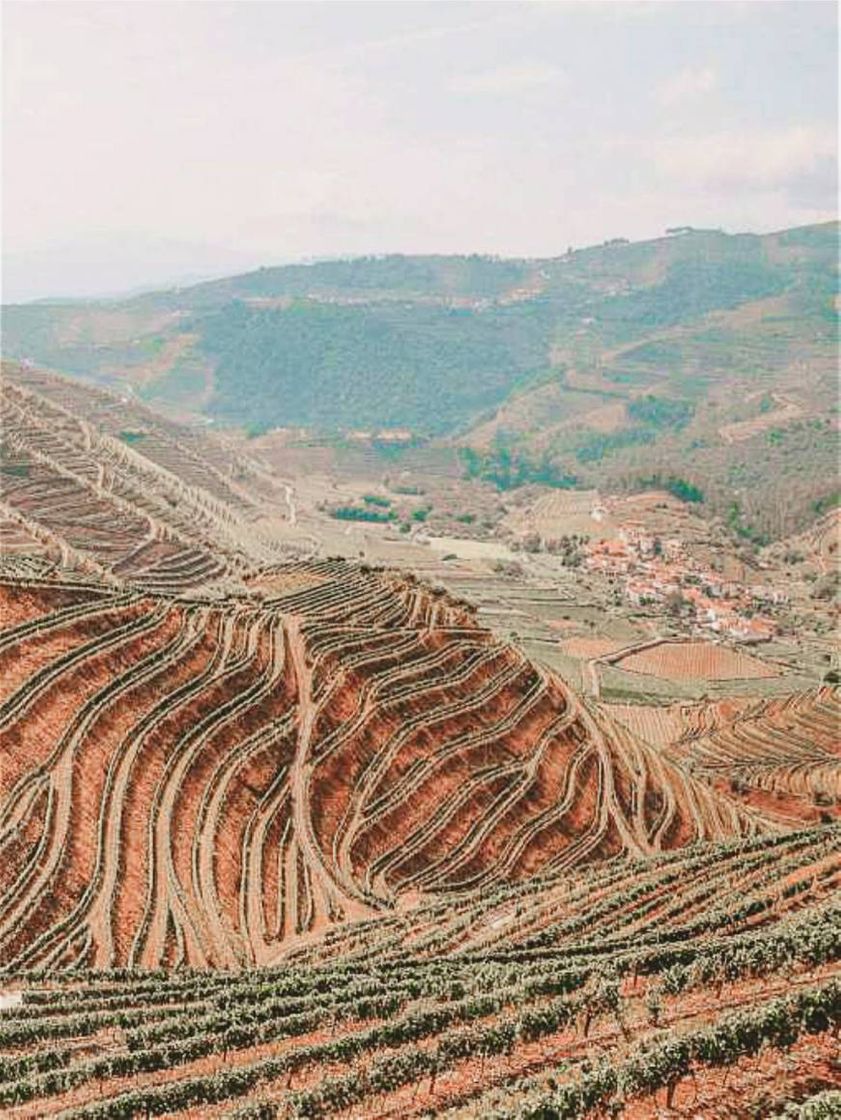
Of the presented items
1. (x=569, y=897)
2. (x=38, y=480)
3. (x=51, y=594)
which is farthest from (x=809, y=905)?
(x=38, y=480)

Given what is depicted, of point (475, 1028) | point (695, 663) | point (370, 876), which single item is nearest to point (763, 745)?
point (695, 663)

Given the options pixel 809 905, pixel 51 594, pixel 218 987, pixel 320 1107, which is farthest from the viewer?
pixel 51 594

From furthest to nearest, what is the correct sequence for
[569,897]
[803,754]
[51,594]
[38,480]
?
1. [38,480]
2. [803,754]
3. [51,594]
4. [569,897]

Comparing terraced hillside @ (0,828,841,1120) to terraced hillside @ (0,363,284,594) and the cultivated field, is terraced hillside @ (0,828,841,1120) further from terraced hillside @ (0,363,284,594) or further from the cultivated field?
the cultivated field

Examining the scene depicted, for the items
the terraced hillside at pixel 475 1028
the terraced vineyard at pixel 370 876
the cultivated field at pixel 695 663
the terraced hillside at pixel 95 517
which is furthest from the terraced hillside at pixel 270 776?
the cultivated field at pixel 695 663

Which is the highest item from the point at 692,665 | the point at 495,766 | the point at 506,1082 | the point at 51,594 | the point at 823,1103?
the point at 51,594

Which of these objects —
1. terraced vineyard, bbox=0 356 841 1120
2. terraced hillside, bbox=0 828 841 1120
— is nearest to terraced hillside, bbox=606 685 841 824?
terraced vineyard, bbox=0 356 841 1120

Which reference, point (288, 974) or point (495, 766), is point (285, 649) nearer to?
point (495, 766)
